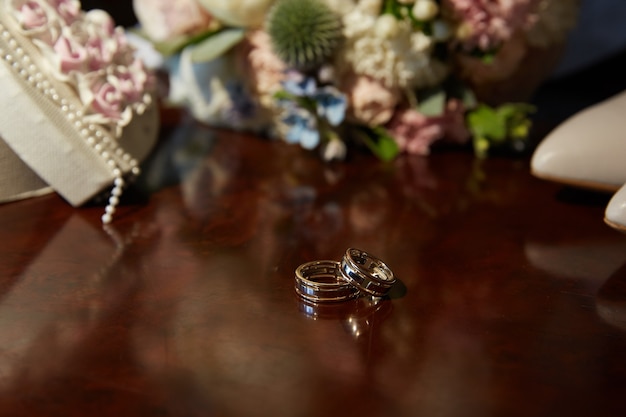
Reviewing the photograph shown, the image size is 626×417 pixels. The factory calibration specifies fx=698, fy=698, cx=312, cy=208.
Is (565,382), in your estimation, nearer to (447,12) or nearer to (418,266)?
(418,266)

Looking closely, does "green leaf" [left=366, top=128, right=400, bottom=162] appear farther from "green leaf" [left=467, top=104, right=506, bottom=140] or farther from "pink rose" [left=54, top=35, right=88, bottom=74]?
"pink rose" [left=54, top=35, right=88, bottom=74]

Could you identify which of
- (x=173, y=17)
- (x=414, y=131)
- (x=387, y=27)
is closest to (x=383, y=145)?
(x=414, y=131)

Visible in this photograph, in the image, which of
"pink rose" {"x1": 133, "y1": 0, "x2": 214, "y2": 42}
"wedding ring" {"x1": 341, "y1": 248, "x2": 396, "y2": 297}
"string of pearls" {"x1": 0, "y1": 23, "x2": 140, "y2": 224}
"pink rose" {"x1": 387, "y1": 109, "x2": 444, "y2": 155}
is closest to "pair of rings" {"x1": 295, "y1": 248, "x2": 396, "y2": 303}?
"wedding ring" {"x1": 341, "y1": 248, "x2": 396, "y2": 297}

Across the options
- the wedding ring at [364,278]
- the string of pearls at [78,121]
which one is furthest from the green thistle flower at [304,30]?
the wedding ring at [364,278]

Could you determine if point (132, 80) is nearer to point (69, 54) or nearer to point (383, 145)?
point (69, 54)

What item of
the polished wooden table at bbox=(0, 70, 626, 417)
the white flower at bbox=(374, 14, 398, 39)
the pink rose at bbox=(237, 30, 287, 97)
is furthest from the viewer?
the pink rose at bbox=(237, 30, 287, 97)

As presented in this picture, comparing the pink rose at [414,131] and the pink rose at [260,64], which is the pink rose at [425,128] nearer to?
the pink rose at [414,131]
